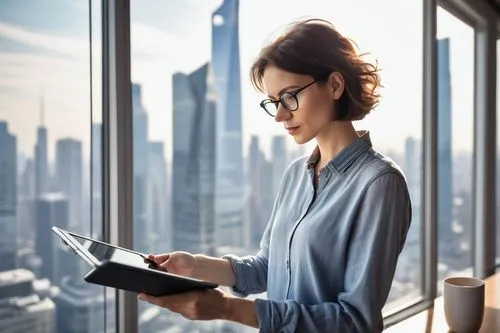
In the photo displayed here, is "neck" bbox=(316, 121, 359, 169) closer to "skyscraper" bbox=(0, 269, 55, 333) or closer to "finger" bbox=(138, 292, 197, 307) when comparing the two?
"finger" bbox=(138, 292, 197, 307)

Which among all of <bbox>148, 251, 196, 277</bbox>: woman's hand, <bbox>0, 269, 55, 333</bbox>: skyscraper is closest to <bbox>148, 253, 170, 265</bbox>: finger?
<bbox>148, 251, 196, 277</bbox>: woman's hand

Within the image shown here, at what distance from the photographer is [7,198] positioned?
1.06 m

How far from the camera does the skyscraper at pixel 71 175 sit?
1149mm

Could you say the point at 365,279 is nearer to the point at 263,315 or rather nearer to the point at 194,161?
the point at 263,315

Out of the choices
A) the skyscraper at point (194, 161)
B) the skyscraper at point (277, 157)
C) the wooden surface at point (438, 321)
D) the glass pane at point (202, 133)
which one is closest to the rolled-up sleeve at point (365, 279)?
the glass pane at point (202, 133)

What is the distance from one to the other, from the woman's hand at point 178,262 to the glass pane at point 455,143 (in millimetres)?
1936

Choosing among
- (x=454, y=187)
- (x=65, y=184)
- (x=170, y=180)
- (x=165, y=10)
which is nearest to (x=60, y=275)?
(x=65, y=184)

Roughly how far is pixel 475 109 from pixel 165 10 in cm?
234

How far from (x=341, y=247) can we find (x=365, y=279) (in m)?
0.08

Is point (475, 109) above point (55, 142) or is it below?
above

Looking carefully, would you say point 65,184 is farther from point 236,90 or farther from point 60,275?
point 236,90

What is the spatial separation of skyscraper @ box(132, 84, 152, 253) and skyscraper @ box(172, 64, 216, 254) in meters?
0.10

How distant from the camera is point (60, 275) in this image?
3.80 ft

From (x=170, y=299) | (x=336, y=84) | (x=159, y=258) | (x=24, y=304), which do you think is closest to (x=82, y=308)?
(x=24, y=304)
